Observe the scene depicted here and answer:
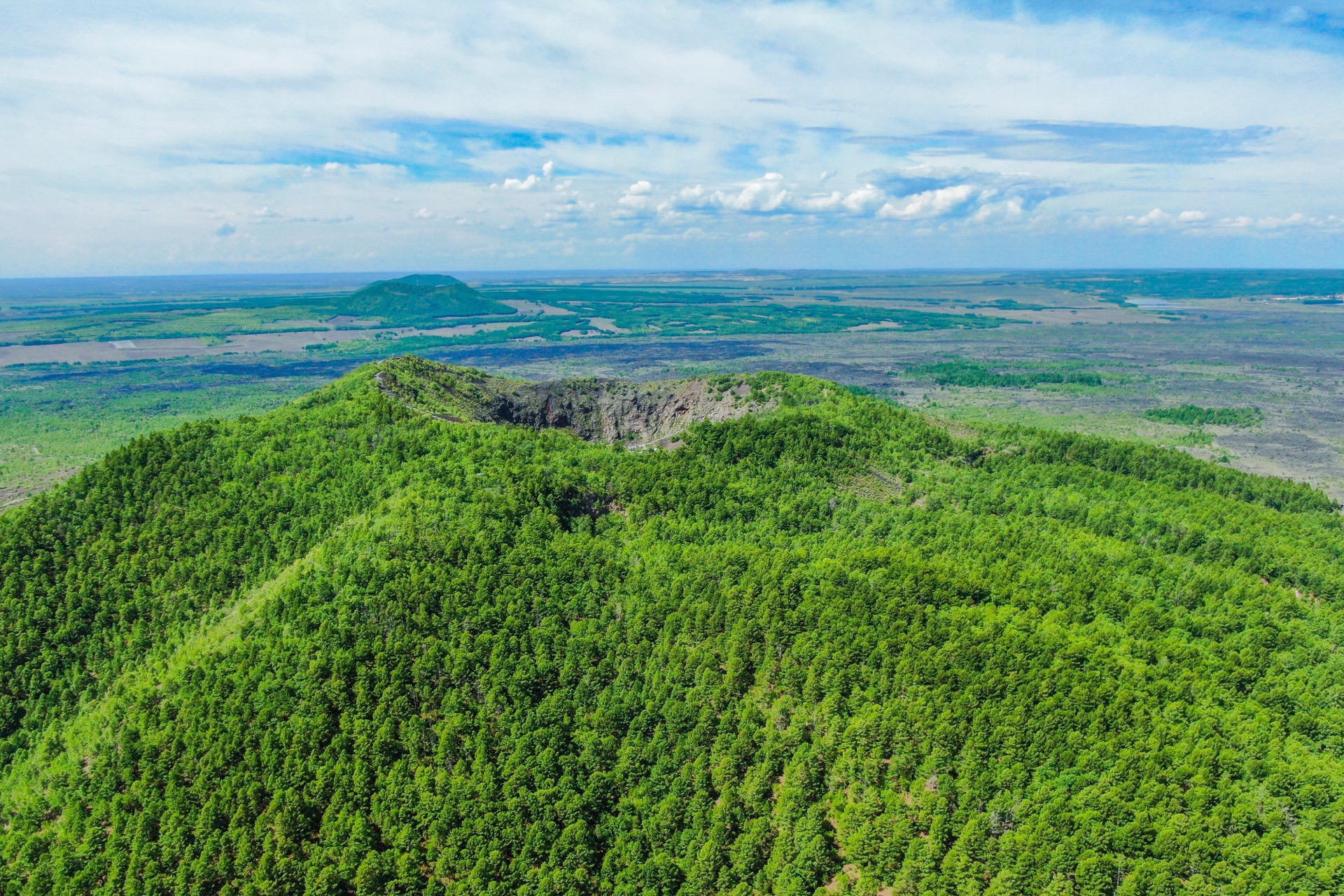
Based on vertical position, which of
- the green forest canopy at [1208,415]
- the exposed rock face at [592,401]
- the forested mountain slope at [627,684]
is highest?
the exposed rock face at [592,401]

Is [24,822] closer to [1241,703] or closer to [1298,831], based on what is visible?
→ [1298,831]

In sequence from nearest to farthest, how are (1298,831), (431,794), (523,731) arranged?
(1298,831) → (431,794) → (523,731)

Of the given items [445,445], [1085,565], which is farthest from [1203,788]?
[445,445]

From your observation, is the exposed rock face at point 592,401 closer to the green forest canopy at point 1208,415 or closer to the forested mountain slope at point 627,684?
the forested mountain slope at point 627,684

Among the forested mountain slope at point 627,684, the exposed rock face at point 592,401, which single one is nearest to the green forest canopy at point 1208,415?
the forested mountain slope at point 627,684

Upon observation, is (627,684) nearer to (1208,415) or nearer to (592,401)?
(592,401)

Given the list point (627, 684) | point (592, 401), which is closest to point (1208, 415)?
point (592, 401)

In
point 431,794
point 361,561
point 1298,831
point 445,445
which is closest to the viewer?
point 1298,831
